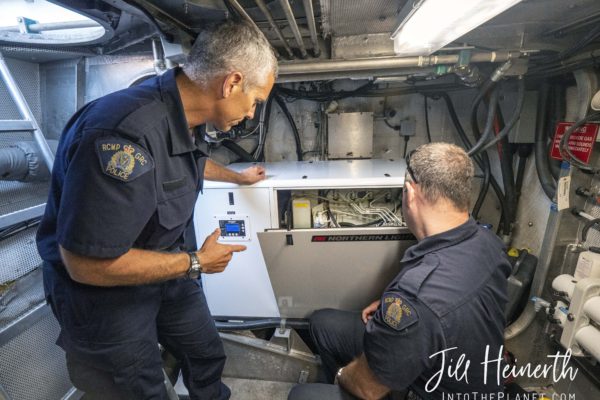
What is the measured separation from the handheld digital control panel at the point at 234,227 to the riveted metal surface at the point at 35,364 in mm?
861

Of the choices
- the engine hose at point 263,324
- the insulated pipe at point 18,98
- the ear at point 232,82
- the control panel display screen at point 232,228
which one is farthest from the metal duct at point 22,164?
the engine hose at point 263,324

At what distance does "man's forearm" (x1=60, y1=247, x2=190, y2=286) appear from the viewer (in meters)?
0.72

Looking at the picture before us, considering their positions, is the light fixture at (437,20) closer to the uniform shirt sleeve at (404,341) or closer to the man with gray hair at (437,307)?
the man with gray hair at (437,307)

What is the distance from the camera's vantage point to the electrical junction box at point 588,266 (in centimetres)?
111

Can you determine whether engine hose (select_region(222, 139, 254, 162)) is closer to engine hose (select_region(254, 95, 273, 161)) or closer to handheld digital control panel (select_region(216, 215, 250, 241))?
engine hose (select_region(254, 95, 273, 161))

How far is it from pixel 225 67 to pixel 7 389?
4.85ft

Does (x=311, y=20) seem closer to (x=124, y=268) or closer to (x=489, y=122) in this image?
(x=124, y=268)

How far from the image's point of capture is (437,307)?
79 cm

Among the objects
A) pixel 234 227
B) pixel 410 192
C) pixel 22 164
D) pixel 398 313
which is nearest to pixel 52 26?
pixel 22 164

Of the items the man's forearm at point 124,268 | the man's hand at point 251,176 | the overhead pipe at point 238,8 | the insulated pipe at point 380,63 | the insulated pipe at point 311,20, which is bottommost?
the man's forearm at point 124,268

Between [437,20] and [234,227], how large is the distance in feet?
3.70

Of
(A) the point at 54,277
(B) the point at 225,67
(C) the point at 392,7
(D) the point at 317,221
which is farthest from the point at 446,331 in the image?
(A) the point at 54,277

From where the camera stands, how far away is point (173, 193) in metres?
0.89

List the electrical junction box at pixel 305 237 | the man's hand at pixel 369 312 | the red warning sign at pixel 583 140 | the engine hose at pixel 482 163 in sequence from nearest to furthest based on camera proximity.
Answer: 1. the red warning sign at pixel 583 140
2. the electrical junction box at pixel 305 237
3. the man's hand at pixel 369 312
4. the engine hose at pixel 482 163
